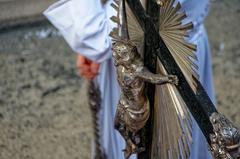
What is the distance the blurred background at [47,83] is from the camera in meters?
2.85

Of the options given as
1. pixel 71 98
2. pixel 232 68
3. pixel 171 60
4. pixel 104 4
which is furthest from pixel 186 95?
pixel 232 68

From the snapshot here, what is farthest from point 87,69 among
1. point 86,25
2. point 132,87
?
point 132,87

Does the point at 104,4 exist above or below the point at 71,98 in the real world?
above

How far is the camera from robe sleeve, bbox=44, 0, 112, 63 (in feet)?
5.73

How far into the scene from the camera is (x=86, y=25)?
1.77 metres

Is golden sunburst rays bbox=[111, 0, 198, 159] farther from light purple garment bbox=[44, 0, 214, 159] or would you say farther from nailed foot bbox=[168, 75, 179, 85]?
light purple garment bbox=[44, 0, 214, 159]

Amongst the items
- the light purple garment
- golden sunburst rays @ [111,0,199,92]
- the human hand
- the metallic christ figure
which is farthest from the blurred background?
golden sunburst rays @ [111,0,199,92]

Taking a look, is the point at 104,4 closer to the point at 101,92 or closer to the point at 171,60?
the point at 101,92

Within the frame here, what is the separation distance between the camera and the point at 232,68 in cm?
350

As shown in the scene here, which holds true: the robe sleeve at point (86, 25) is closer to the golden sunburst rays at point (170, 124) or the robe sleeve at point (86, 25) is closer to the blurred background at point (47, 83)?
the golden sunburst rays at point (170, 124)

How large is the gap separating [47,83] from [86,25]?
1.62 m

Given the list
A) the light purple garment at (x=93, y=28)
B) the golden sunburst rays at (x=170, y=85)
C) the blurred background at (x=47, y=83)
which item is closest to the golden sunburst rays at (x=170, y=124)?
the golden sunburst rays at (x=170, y=85)

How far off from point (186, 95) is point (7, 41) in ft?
10.2

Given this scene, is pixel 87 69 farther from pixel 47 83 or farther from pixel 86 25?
pixel 47 83
